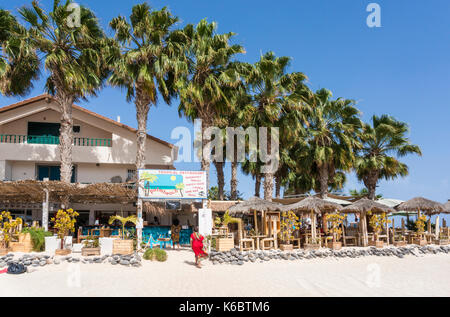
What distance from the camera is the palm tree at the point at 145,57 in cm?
2098

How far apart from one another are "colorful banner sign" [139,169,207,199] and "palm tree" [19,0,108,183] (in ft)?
17.4

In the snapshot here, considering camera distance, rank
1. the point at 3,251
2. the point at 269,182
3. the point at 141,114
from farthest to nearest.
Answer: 1. the point at 269,182
2. the point at 141,114
3. the point at 3,251

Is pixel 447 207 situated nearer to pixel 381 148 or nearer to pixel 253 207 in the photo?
pixel 381 148

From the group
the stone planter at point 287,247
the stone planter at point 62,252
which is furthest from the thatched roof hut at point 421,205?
the stone planter at point 62,252

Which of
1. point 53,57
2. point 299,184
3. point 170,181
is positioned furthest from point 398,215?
point 53,57

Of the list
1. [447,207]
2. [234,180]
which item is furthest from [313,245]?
[234,180]

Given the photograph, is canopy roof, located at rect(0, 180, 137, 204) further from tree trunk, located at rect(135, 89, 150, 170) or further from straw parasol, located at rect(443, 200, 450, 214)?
straw parasol, located at rect(443, 200, 450, 214)

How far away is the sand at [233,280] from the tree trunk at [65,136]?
837cm

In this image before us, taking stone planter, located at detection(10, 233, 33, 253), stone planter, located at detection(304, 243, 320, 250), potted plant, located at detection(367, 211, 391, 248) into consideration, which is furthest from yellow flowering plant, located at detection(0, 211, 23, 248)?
potted plant, located at detection(367, 211, 391, 248)

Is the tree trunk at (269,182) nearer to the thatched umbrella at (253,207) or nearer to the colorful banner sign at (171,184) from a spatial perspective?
the thatched umbrella at (253,207)

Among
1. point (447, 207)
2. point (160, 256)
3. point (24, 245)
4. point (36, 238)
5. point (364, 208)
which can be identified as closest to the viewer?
point (160, 256)

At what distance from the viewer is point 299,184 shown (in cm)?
3503

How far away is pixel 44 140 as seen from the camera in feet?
80.1

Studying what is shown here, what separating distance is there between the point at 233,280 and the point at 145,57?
1376 centimetres
